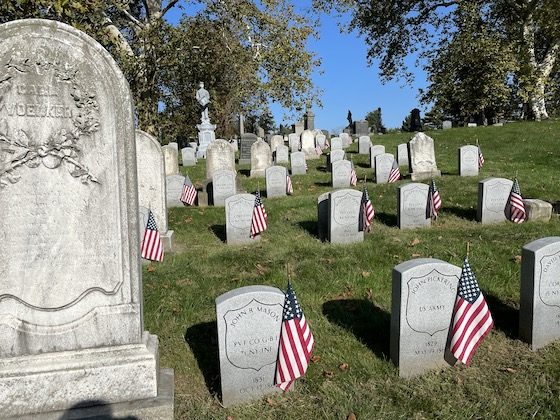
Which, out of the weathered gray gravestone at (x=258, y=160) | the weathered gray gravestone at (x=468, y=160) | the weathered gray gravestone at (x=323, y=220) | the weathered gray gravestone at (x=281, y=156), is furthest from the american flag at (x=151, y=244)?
the weathered gray gravestone at (x=281, y=156)

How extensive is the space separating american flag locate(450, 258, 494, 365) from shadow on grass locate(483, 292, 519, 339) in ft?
2.91

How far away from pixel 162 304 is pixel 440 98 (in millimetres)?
25603

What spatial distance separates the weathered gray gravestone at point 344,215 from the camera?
27.8ft

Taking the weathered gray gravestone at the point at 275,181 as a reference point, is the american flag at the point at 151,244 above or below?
below

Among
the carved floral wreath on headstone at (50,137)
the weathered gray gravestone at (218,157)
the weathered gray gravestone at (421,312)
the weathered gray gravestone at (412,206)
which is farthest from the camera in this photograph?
the weathered gray gravestone at (218,157)

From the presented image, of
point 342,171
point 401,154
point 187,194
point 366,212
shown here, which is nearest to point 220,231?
point 187,194

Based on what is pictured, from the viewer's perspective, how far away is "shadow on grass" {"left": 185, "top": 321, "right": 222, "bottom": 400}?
4332mm

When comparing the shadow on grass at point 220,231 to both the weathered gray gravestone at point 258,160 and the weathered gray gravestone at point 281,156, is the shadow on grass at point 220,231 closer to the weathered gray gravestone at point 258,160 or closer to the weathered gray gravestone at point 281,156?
the weathered gray gravestone at point 258,160

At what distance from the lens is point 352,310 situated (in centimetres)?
563

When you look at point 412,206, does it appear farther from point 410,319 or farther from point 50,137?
point 50,137

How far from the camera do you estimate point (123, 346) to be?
3.61 meters

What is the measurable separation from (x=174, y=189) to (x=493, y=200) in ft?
25.6

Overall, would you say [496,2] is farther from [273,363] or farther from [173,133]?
[273,363]

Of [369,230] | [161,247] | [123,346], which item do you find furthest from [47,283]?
[369,230]
